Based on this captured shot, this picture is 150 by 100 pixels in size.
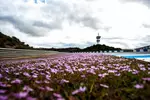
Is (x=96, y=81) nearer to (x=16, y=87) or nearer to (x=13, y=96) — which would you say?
(x=16, y=87)

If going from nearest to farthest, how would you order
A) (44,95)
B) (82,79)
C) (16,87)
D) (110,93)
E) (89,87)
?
(44,95)
(16,87)
(110,93)
(89,87)
(82,79)

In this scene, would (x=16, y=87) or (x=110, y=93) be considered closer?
(x=16, y=87)

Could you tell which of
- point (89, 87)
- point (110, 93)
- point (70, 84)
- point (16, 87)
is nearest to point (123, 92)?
point (110, 93)

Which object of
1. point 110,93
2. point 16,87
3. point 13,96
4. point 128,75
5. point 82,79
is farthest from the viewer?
point 128,75

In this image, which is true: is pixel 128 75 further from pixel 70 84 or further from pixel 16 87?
pixel 16 87

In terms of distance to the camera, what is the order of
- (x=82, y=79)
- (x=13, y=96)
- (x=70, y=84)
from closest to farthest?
(x=13, y=96) → (x=70, y=84) → (x=82, y=79)

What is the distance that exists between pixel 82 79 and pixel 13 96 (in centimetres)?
203

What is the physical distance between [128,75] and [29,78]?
1827mm

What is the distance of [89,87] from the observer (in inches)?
129

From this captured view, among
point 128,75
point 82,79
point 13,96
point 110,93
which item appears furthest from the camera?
point 128,75

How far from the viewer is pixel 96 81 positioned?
372 centimetres

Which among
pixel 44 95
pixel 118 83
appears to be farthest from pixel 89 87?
pixel 44 95

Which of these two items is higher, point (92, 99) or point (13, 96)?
point (13, 96)

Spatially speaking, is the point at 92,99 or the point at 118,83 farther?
the point at 118,83
